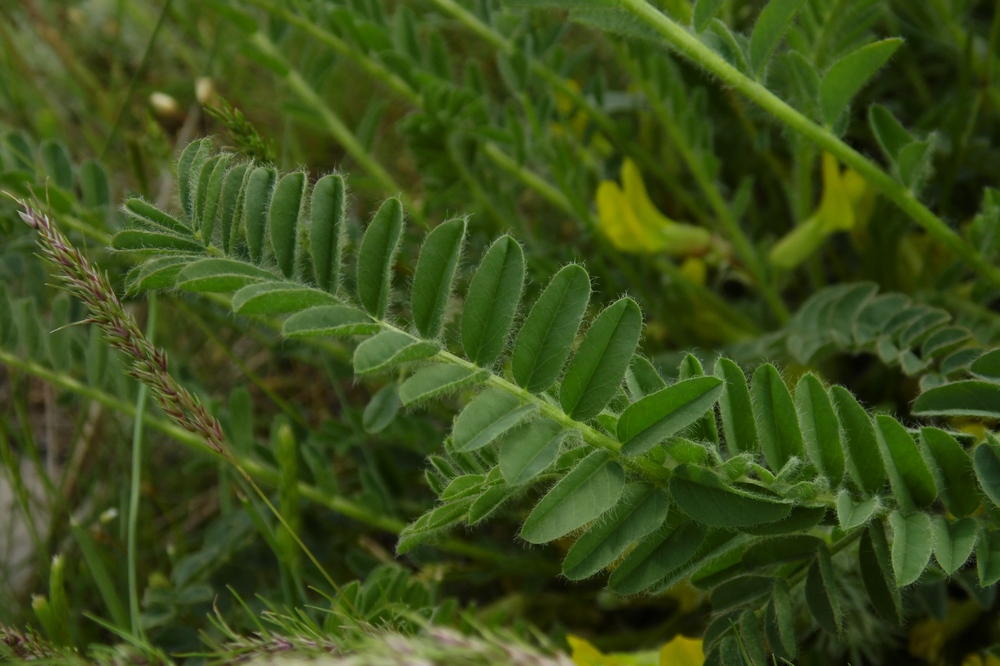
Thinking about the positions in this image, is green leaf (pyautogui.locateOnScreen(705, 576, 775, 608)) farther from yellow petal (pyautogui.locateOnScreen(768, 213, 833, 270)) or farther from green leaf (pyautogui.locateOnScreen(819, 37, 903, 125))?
yellow petal (pyautogui.locateOnScreen(768, 213, 833, 270))

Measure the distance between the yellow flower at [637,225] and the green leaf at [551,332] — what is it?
60 cm

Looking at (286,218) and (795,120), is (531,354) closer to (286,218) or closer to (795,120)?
(286,218)

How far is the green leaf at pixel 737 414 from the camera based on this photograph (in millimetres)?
703

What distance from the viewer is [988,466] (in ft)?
2.11

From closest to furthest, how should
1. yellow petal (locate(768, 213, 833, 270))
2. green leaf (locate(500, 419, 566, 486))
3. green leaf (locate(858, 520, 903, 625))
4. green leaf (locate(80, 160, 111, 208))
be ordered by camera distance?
green leaf (locate(500, 419, 566, 486))
green leaf (locate(858, 520, 903, 625))
green leaf (locate(80, 160, 111, 208))
yellow petal (locate(768, 213, 833, 270))

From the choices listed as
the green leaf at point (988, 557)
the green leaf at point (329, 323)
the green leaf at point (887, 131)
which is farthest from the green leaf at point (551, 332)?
the green leaf at point (887, 131)

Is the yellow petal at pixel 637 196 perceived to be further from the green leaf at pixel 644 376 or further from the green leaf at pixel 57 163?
the green leaf at pixel 57 163

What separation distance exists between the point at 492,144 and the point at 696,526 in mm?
813

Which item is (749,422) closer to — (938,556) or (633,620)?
(938,556)

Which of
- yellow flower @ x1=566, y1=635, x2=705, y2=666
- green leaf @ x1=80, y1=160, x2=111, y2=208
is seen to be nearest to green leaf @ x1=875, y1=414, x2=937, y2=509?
yellow flower @ x1=566, y1=635, x2=705, y2=666

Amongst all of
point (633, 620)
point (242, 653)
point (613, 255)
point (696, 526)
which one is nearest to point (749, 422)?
point (696, 526)

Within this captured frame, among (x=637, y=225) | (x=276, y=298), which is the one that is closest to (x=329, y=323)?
(x=276, y=298)

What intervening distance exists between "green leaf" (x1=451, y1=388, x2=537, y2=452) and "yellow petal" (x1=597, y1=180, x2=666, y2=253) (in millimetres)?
655

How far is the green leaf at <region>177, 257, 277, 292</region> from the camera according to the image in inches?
24.6
